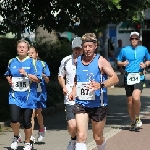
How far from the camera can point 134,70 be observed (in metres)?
13.3

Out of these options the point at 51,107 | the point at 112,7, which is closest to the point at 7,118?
the point at 51,107

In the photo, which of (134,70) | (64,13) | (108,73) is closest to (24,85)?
(108,73)

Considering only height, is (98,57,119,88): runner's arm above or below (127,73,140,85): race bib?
above

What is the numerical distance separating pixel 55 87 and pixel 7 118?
4.69 m

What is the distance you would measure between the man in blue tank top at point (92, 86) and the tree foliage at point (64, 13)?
5075 millimetres

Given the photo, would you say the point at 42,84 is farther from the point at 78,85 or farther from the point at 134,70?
the point at 78,85

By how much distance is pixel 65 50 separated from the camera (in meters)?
23.2

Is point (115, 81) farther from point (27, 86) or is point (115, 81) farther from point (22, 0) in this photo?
point (22, 0)

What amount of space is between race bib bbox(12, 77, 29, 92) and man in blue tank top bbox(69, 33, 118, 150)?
1.78m

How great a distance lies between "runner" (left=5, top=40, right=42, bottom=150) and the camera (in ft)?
33.9

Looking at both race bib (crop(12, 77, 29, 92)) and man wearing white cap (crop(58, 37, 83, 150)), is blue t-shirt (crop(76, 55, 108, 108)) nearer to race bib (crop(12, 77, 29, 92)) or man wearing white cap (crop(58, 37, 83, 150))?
man wearing white cap (crop(58, 37, 83, 150))

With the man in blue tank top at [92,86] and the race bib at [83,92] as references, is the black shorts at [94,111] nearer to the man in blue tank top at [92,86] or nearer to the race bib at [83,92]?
the man in blue tank top at [92,86]

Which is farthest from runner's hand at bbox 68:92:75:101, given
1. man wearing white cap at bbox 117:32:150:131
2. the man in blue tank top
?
man wearing white cap at bbox 117:32:150:131

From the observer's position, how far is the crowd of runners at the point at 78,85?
28.3 feet
